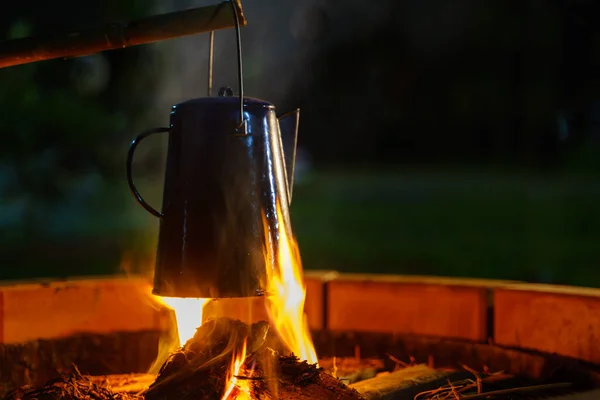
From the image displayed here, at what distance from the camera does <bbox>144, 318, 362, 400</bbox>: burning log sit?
196 cm

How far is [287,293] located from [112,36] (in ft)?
2.95

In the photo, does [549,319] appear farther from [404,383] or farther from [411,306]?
[404,383]

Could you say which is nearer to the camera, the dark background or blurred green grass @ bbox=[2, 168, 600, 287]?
the dark background

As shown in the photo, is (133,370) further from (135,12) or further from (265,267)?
(135,12)

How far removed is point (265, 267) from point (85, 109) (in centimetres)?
503

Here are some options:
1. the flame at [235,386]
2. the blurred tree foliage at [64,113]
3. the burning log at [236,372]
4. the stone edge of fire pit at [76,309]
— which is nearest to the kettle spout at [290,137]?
the burning log at [236,372]

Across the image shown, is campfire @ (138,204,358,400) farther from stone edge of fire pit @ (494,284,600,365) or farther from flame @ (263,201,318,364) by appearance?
stone edge of fire pit @ (494,284,600,365)

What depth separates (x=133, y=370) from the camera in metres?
2.89

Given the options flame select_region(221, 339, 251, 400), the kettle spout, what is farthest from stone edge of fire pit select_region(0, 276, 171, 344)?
flame select_region(221, 339, 251, 400)

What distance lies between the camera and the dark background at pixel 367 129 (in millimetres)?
6523

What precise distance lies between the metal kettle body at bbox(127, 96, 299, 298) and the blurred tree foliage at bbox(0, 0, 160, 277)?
3.57m

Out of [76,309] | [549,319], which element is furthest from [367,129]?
[549,319]

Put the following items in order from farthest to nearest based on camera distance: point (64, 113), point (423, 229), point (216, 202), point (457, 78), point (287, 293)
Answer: point (457, 78)
point (423, 229)
point (64, 113)
point (287, 293)
point (216, 202)

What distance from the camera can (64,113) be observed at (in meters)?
6.57
